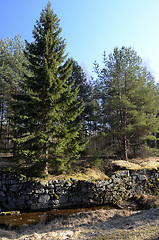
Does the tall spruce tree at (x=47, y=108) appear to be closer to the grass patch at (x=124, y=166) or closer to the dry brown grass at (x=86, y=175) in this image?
the dry brown grass at (x=86, y=175)

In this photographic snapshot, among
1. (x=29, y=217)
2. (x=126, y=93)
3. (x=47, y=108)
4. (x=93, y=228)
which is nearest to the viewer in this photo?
(x=93, y=228)

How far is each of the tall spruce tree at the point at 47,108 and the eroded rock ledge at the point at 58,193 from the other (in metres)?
1.30

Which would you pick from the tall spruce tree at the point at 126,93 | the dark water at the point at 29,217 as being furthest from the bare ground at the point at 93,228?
the tall spruce tree at the point at 126,93

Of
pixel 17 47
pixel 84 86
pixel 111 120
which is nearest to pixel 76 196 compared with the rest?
pixel 111 120

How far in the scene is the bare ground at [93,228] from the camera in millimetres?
5055

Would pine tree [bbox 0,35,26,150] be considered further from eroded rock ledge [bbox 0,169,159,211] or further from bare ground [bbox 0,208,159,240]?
bare ground [bbox 0,208,159,240]

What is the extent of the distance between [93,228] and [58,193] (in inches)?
168

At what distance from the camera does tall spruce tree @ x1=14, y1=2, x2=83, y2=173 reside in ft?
34.3

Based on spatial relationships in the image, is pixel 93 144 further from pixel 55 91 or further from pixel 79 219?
pixel 79 219

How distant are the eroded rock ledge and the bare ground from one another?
164 cm

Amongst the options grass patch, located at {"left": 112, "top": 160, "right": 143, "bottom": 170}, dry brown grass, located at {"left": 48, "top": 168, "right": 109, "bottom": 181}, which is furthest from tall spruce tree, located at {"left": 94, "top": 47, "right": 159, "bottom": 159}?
dry brown grass, located at {"left": 48, "top": 168, "right": 109, "bottom": 181}

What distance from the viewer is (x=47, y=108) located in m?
11.5

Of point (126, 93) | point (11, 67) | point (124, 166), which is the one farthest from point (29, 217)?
→ point (11, 67)

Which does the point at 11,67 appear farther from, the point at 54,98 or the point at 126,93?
the point at 126,93
